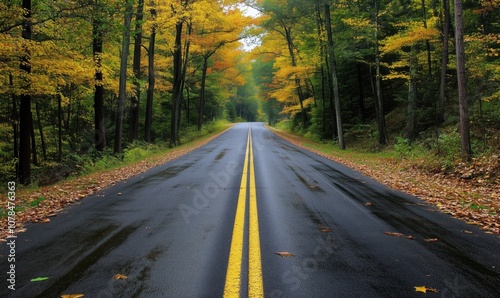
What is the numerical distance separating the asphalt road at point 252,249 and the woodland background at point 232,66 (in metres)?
5.98

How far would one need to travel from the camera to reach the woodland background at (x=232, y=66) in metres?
10.8

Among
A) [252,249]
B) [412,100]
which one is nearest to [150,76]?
[412,100]

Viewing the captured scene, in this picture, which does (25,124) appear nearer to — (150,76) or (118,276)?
(118,276)

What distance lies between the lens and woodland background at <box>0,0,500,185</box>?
10.8 metres

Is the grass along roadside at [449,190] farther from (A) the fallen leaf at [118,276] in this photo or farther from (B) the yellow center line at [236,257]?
(A) the fallen leaf at [118,276]

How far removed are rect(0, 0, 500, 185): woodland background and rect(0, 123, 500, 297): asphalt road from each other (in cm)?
598

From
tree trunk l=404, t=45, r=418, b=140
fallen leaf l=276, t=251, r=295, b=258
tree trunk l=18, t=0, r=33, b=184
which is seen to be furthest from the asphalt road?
tree trunk l=404, t=45, r=418, b=140

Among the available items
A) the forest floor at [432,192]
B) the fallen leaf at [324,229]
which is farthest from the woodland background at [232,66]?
the fallen leaf at [324,229]

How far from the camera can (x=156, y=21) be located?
18.1 m

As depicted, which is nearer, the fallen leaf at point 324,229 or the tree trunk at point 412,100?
the fallen leaf at point 324,229

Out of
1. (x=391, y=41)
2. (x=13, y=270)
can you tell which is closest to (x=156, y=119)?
(x=391, y=41)

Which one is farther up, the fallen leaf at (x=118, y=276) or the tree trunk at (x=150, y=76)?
the tree trunk at (x=150, y=76)

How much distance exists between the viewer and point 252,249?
3947 millimetres

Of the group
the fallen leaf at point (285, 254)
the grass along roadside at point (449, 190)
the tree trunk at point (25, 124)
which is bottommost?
the grass along roadside at point (449, 190)
